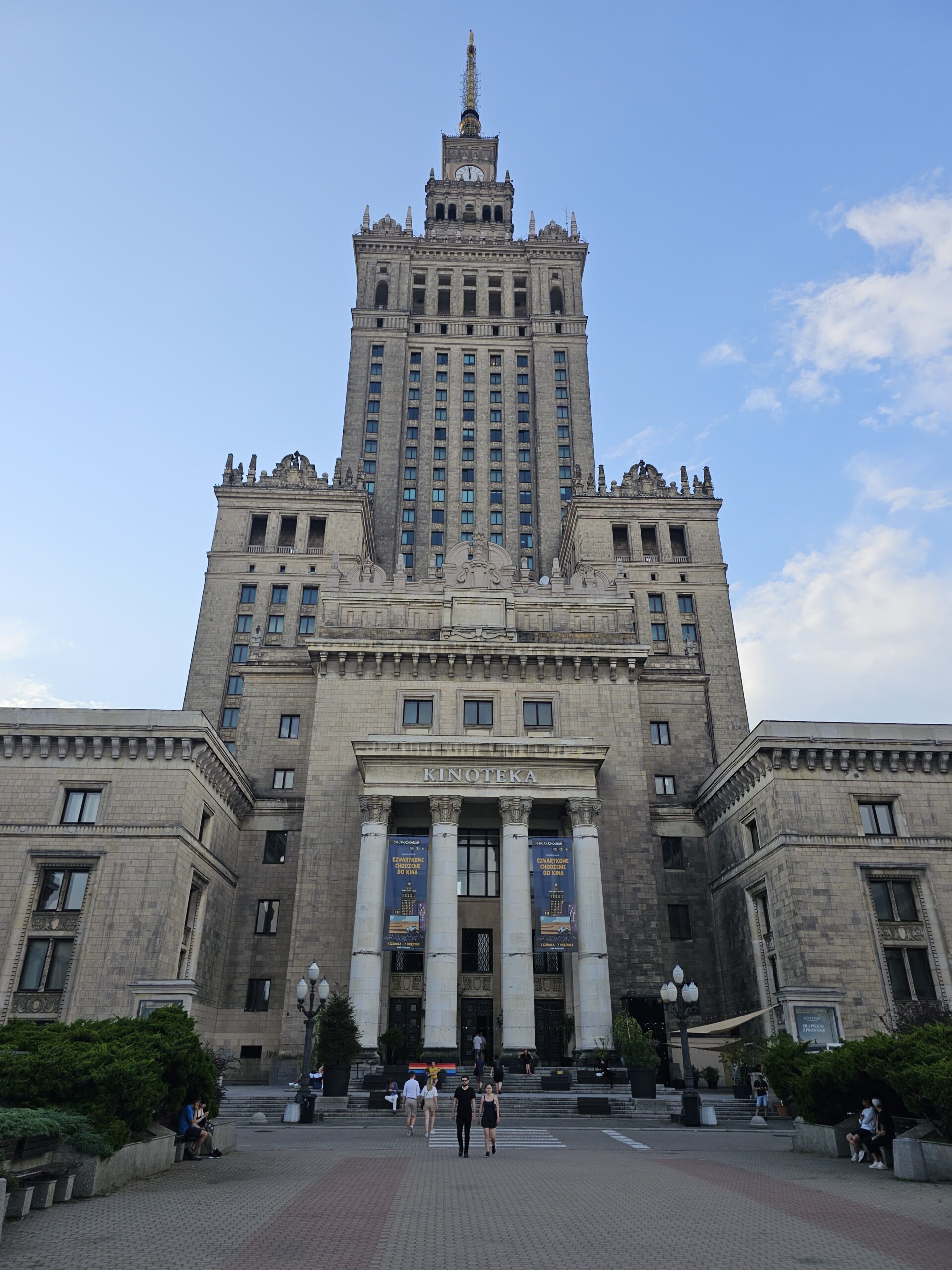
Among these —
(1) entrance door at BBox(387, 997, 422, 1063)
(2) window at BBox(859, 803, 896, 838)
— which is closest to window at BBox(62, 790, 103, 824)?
(1) entrance door at BBox(387, 997, 422, 1063)

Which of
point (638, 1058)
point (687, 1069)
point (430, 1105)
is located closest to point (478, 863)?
point (638, 1058)

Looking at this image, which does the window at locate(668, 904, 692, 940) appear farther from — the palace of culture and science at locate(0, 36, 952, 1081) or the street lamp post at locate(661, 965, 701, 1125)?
the street lamp post at locate(661, 965, 701, 1125)

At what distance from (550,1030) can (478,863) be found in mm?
8616

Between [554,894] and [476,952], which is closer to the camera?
[554,894]

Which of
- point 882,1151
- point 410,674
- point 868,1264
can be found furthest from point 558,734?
point 868,1264

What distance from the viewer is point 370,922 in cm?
3981

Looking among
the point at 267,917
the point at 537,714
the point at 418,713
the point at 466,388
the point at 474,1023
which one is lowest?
the point at 474,1023

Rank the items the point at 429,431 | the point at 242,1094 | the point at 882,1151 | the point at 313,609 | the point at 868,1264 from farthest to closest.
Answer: the point at 429,431
the point at 313,609
the point at 242,1094
the point at 882,1151
the point at 868,1264

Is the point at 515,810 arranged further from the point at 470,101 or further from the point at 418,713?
the point at 470,101

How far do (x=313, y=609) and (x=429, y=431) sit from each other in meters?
31.2

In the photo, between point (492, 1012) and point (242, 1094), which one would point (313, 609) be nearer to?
point (492, 1012)

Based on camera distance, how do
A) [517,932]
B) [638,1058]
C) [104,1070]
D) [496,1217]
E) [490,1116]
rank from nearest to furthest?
[496,1217]
[104,1070]
[490,1116]
[638,1058]
[517,932]

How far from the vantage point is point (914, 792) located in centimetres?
4175

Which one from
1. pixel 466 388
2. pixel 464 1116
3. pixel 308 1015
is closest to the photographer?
pixel 464 1116
